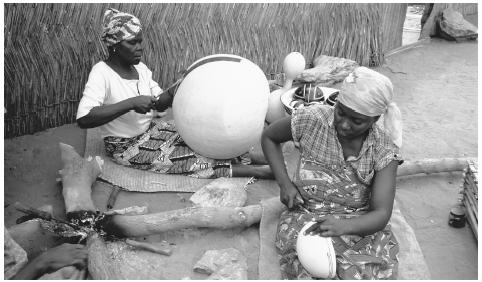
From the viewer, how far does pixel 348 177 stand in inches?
111

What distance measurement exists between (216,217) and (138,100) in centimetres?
94

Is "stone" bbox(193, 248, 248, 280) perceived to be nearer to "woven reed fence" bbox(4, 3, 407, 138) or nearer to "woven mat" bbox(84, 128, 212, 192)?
"woven mat" bbox(84, 128, 212, 192)

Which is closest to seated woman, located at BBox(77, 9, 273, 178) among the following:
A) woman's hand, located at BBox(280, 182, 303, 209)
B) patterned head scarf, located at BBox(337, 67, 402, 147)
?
woman's hand, located at BBox(280, 182, 303, 209)

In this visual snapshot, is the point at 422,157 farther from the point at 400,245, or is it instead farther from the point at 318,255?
the point at 318,255

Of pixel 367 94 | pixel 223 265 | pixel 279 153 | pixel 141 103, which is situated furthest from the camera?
pixel 141 103

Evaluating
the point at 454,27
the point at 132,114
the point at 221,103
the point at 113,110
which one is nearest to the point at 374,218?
the point at 221,103

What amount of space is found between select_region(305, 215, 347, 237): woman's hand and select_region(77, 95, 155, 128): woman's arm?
1.46 m

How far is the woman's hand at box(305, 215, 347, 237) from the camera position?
8.50 ft

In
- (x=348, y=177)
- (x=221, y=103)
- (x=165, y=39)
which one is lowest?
(x=348, y=177)

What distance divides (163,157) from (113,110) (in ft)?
1.72

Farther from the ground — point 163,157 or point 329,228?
point 329,228

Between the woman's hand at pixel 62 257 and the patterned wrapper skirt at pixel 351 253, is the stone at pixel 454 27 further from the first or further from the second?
the woman's hand at pixel 62 257

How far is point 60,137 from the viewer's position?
4.36 metres

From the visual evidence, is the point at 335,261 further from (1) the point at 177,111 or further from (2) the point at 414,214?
(1) the point at 177,111
